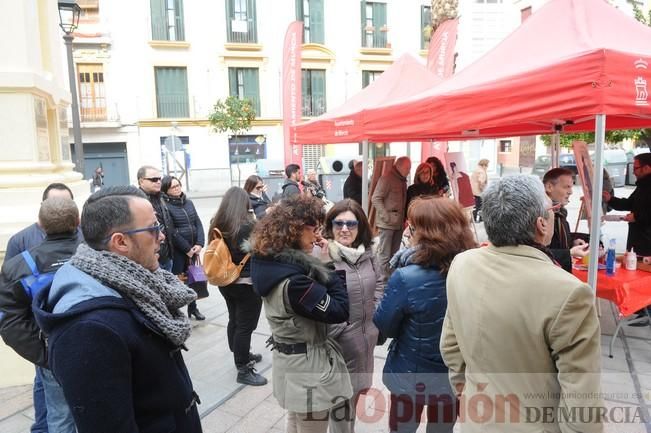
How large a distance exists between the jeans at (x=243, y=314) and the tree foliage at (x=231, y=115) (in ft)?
66.5

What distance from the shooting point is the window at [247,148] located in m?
25.3

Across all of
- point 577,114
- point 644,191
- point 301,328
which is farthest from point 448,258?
point 644,191

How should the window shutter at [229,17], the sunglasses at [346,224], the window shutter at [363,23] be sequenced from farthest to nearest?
the window shutter at [363,23]
the window shutter at [229,17]
the sunglasses at [346,224]

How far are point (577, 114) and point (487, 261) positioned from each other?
1.88 metres

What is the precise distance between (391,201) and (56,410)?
4750 millimetres

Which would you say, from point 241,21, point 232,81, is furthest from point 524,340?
point 241,21

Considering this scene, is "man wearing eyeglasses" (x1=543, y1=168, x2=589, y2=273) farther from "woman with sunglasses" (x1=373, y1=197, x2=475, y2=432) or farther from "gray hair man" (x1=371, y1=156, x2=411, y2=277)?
"gray hair man" (x1=371, y1=156, x2=411, y2=277)

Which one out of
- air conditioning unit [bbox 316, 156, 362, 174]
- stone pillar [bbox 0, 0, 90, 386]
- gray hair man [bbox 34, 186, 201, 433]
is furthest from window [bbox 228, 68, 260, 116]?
gray hair man [bbox 34, 186, 201, 433]

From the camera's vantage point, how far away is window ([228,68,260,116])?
25.2 meters

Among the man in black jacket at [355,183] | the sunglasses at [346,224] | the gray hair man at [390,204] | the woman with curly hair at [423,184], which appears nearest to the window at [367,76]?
the man in black jacket at [355,183]

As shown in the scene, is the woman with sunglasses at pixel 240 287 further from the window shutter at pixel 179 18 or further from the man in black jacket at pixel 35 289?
the window shutter at pixel 179 18

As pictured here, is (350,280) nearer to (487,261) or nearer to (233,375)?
(487,261)

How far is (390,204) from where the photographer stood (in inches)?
247

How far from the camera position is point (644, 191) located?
466 centimetres
